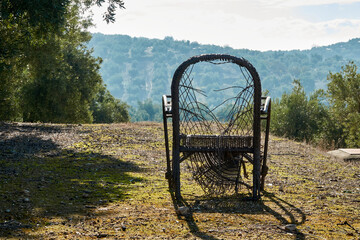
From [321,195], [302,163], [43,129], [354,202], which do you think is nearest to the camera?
[354,202]

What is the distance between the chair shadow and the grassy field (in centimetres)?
2

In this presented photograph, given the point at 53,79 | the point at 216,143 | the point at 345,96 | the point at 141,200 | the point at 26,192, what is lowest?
the point at 141,200

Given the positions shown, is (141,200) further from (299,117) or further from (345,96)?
(345,96)

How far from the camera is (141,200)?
21.4ft

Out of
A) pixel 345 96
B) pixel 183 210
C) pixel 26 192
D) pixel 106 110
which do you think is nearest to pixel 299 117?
pixel 345 96

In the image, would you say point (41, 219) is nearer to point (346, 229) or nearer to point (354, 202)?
point (346, 229)

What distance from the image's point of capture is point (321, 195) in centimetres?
749

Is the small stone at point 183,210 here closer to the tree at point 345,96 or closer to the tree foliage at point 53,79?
the tree foliage at point 53,79

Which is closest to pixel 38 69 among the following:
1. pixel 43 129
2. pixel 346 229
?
pixel 43 129

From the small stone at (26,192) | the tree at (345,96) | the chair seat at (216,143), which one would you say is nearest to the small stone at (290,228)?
the chair seat at (216,143)

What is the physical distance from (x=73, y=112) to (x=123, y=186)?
2219 centimetres

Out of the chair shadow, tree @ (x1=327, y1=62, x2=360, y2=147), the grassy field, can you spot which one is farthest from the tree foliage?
tree @ (x1=327, y1=62, x2=360, y2=147)

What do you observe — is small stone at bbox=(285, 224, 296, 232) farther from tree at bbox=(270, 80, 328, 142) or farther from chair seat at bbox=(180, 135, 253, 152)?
tree at bbox=(270, 80, 328, 142)

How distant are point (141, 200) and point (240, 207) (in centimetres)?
171
